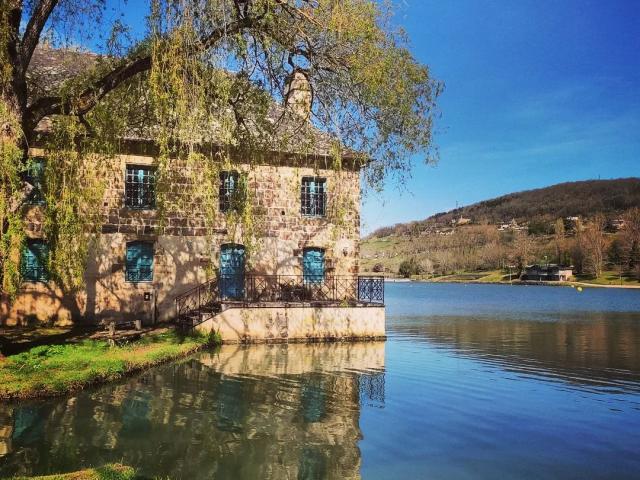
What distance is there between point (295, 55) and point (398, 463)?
7808mm

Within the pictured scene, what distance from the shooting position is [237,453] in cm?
715

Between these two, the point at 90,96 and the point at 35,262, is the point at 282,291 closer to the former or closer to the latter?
the point at 35,262

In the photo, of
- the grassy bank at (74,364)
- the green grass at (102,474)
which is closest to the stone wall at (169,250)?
the grassy bank at (74,364)

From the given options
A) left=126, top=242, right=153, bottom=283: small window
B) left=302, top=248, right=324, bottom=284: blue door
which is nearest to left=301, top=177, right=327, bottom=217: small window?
left=302, top=248, right=324, bottom=284: blue door

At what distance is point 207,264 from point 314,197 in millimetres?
5210

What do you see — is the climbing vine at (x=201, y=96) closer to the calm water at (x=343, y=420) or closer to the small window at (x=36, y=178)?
the small window at (x=36, y=178)

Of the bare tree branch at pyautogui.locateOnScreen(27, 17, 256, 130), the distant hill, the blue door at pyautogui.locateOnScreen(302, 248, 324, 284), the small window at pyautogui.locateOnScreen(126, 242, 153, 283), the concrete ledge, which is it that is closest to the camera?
the bare tree branch at pyautogui.locateOnScreen(27, 17, 256, 130)

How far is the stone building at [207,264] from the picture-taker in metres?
16.9

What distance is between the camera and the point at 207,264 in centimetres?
1634

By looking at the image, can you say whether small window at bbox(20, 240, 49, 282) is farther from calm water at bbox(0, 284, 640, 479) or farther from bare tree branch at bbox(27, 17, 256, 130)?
bare tree branch at bbox(27, 17, 256, 130)

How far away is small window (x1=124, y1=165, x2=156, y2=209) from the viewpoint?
17906 mm

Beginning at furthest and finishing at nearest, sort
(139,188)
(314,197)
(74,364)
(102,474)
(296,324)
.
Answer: (314,197) → (139,188) → (296,324) → (74,364) → (102,474)

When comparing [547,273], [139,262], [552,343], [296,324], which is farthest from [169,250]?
[547,273]

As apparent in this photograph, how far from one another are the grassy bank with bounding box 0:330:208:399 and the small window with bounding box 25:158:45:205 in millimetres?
3530
